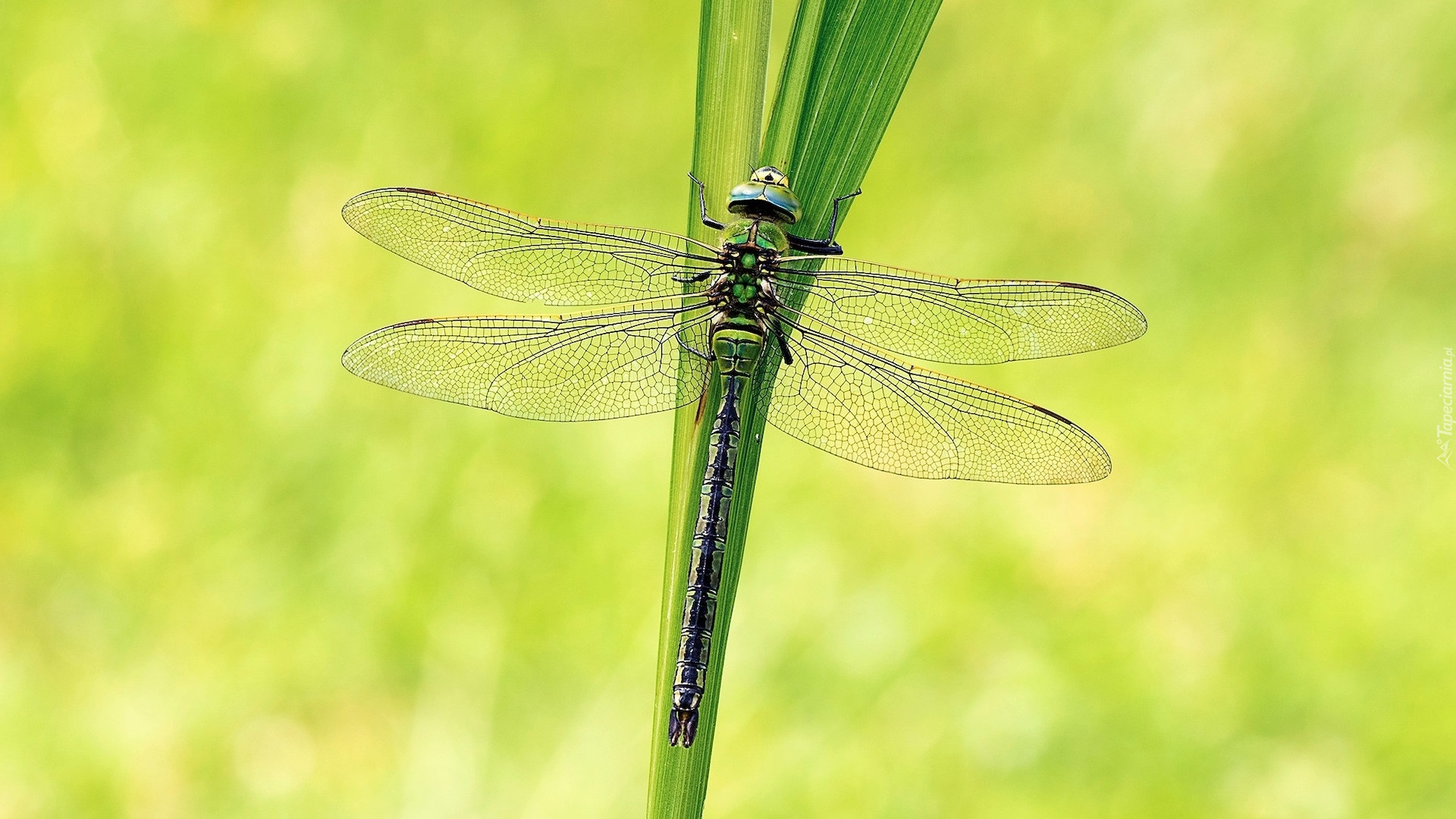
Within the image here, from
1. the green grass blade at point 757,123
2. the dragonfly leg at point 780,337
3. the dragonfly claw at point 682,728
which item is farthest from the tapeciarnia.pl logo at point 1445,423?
the dragonfly claw at point 682,728

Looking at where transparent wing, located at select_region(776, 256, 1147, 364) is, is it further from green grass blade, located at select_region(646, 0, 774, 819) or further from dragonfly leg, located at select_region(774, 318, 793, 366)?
green grass blade, located at select_region(646, 0, 774, 819)

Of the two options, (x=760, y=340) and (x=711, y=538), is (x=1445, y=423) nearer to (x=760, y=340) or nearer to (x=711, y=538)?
(x=760, y=340)

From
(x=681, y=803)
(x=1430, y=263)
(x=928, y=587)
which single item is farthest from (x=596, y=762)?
(x=1430, y=263)

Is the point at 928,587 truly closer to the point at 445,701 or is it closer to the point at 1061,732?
the point at 1061,732

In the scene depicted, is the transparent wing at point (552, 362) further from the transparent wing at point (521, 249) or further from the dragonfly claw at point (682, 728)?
the dragonfly claw at point (682, 728)

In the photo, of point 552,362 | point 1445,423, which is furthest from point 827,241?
point 1445,423

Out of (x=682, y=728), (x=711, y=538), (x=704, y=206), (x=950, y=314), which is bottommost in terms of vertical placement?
(x=682, y=728)
